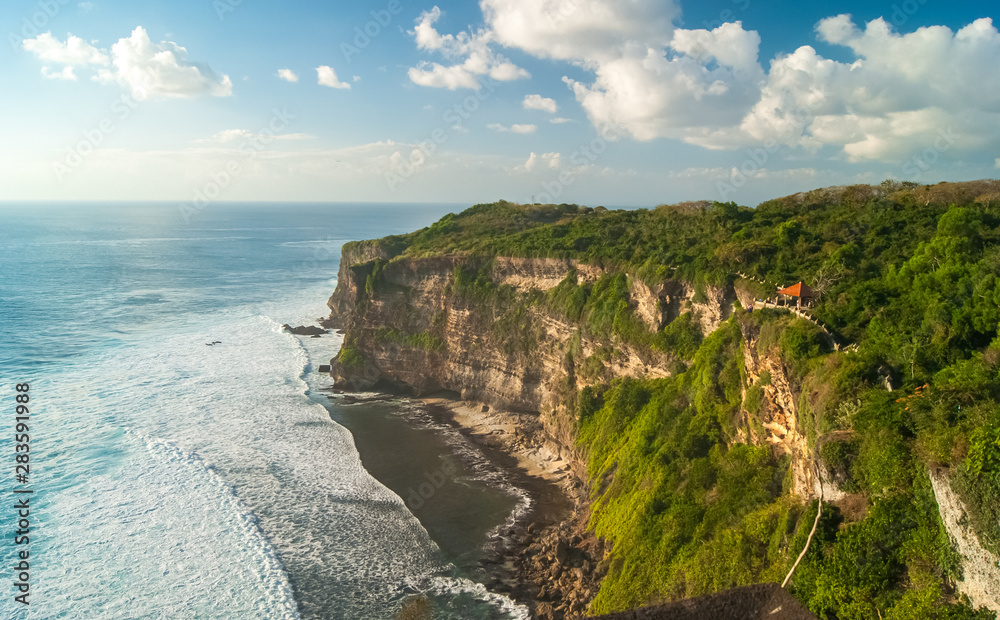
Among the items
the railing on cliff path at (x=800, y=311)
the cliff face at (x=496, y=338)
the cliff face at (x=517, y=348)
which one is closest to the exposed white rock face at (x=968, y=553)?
the cliff face at (x=517, y=348)

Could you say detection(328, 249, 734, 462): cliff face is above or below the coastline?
above

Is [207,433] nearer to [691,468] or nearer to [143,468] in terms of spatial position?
[143,468]

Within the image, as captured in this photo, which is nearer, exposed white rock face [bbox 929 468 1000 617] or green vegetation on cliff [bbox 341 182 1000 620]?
exposed white rock face [bbox 929 468 1000 617]

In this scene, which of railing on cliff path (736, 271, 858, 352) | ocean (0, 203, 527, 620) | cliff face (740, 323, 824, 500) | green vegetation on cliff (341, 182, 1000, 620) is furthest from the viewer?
ocean (0, 203, 527, 620)

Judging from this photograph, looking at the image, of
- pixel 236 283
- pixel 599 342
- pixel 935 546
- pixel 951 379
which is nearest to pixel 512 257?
pixel 599 342

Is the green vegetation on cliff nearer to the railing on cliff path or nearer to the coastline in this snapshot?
the railing on cliff path

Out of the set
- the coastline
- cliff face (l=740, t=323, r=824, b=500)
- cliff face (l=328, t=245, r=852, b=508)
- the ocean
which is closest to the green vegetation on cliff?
cliff face (l=740, t=323, r=824, b=500)

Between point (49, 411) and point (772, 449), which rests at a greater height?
point (772, 449)
